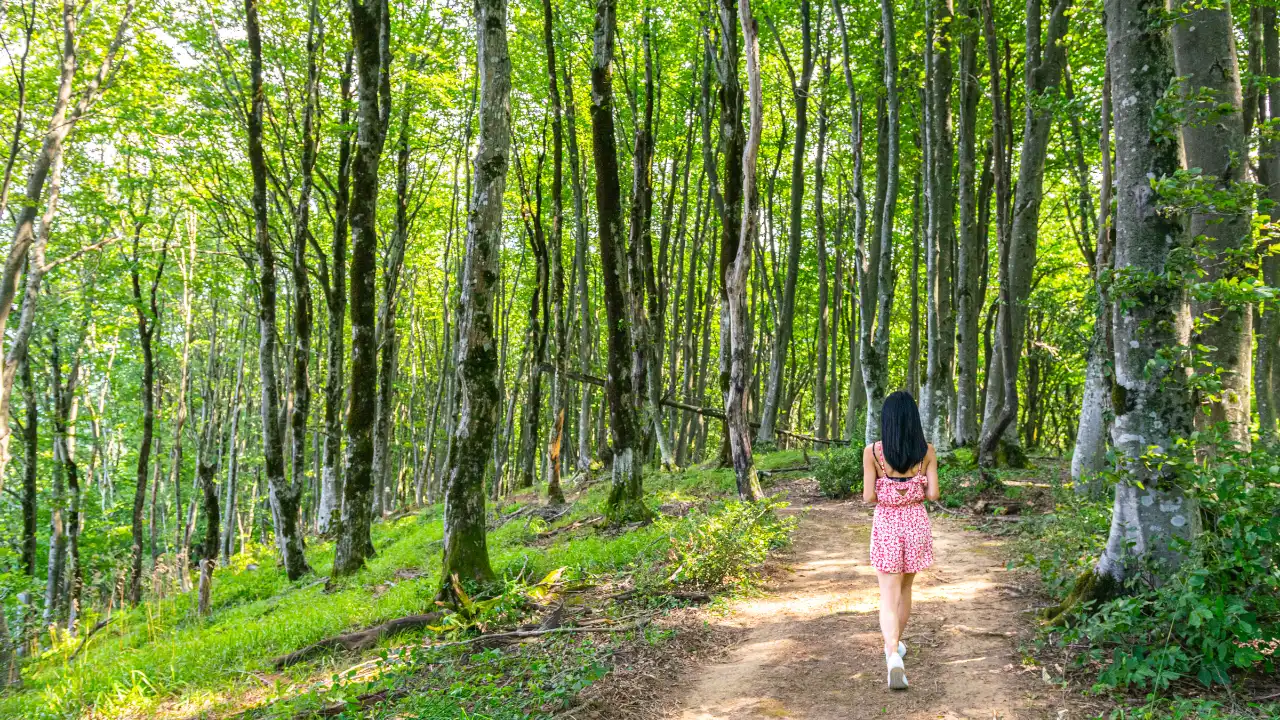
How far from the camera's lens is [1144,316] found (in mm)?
4402

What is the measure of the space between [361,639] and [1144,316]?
689 centimetres

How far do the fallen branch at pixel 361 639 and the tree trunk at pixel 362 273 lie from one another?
416 centimetres

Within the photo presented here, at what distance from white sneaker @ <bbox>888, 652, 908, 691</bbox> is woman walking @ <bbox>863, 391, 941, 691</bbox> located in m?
0.03

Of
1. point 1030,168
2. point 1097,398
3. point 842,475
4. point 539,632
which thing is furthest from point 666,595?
point 1030,168

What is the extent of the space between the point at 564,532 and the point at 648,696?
659 cm

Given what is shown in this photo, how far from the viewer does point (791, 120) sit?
22.7 metres

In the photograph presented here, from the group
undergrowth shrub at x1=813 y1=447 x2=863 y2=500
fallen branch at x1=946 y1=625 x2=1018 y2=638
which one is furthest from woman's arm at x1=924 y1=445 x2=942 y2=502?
undergrowth shrub at x1=813 y1=447 x2=863 y2=500

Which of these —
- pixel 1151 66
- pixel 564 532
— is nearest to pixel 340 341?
pixel 564 532

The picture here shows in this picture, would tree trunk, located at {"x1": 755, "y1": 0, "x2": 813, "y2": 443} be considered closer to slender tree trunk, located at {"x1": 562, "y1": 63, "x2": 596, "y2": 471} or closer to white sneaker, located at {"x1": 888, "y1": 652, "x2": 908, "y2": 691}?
slender tree trunk, located at {"x1": 562, "y1": 63, "x2": 596, "y2": 471}

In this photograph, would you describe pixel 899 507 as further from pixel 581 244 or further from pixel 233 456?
pixel 233 456

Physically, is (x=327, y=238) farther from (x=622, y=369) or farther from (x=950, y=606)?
(x=950, y=606)

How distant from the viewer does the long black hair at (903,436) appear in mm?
4617

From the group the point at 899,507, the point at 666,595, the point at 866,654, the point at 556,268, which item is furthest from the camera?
the point at 556,268

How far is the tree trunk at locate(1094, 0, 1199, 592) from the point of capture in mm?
4262
